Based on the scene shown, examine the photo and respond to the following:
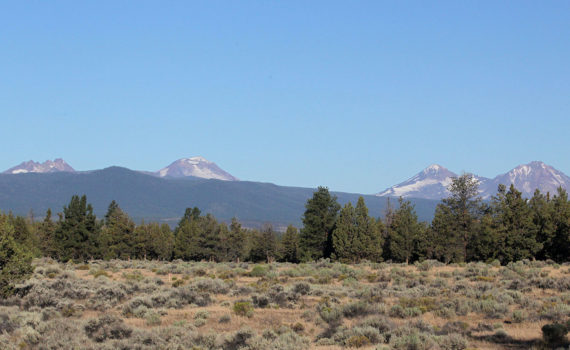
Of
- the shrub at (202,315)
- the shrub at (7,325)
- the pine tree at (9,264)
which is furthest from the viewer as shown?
the pine tree at (9,264)

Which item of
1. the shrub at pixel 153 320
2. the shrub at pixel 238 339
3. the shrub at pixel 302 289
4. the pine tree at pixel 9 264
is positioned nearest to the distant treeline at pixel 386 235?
the pine tree at pixel 9 264

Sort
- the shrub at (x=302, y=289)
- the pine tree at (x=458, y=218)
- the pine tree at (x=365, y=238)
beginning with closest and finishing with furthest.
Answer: the shrub at (x=302, y=289) < the pine tree at (x=458, y=218) < the pine tree at (x=365, y=238)

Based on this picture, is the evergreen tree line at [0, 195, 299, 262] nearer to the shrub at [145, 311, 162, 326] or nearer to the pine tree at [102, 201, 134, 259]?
the pine tree at [102, 201, 134, 259]

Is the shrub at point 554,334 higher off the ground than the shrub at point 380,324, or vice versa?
the shrub at point 554,334

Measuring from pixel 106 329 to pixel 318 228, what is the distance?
1960 inches

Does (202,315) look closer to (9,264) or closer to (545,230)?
(9,264)

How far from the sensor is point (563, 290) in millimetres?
24672

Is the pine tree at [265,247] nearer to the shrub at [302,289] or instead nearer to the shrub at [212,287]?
the shrub at [212,287]

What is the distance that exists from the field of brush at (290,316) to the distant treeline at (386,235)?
19953mm

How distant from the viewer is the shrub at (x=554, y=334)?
47.6 ft

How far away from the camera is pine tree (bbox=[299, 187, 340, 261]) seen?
65.8 m

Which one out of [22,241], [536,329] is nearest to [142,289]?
[536,329]

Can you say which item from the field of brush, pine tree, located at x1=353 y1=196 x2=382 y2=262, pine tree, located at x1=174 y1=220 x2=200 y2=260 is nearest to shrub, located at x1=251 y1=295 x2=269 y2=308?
the field of brush

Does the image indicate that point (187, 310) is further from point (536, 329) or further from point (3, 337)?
point (536, 329)
